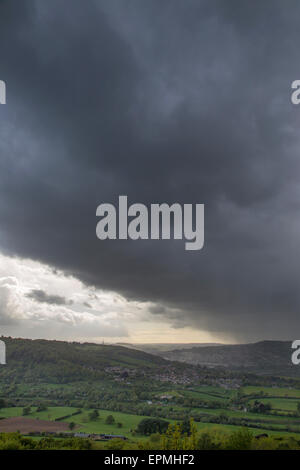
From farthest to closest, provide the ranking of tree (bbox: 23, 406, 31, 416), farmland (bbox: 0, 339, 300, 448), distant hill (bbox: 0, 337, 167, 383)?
1. distant hill (bbox: 0, 337, 167, 383)
2. tree (bbox: 23, 406, 31, 416)
3. farmland (bbox: 0, 339, 300, 448)

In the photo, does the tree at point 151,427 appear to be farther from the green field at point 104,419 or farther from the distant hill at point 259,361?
the distant hill at point 259,361

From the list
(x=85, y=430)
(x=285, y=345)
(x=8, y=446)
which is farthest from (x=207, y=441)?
(x=285, y=345)

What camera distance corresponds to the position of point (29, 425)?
190 feet

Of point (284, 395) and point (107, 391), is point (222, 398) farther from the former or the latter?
point (107, 391)

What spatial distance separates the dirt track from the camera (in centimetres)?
5353

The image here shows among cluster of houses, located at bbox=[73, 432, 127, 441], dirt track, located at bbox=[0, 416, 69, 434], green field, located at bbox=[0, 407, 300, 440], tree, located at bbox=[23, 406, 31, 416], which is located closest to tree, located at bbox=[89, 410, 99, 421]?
green field, located at bbox=[0, 407, 300, 440]

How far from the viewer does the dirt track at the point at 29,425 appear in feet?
176

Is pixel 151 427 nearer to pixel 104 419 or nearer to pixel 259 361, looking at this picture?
pixel 104 419

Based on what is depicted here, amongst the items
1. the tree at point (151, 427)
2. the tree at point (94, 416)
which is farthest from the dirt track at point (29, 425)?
the tree at point (151, 427)

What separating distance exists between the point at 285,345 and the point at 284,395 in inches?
4475

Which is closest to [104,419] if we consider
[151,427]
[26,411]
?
[151,427]

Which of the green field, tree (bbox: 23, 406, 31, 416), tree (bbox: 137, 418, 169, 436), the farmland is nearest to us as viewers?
the green field

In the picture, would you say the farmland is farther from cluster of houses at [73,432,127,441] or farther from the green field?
cluster of houses at [73,432,127,441]

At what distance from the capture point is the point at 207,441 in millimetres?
32156
